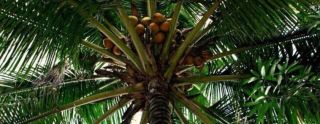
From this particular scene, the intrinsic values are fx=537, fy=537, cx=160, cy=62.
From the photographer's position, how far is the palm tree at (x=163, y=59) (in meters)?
3.94

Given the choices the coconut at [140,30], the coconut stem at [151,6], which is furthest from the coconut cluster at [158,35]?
the coconut stem at [151,6]

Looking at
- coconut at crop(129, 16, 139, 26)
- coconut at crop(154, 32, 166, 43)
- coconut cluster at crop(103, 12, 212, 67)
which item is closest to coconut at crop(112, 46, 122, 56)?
coconut cluster at crop(103, 12, 212, 67)

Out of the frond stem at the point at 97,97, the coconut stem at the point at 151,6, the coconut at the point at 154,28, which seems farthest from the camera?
the coconut stem at the point at 151,6

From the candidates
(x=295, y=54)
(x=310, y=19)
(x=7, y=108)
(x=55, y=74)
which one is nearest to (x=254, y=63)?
(x=295, y=54)

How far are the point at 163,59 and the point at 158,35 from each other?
230 millimetres

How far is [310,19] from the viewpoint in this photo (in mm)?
4504

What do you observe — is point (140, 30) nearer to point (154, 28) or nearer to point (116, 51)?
point (154, 28)

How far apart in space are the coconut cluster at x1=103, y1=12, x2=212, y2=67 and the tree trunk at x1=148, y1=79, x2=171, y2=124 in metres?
0.38

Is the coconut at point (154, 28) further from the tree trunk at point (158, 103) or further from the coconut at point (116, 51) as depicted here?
the tree trunk at point (158, 103)

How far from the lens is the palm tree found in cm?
394

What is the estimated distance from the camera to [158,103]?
426 centimetres

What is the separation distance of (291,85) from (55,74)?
1905mm

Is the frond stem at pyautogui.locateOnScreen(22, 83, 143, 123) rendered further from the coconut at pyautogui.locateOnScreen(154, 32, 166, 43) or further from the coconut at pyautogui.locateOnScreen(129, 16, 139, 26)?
the coconut at pyautogui.locateOnScreen(129, 16, 139, 26)

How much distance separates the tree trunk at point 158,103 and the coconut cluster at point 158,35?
0.38 m
